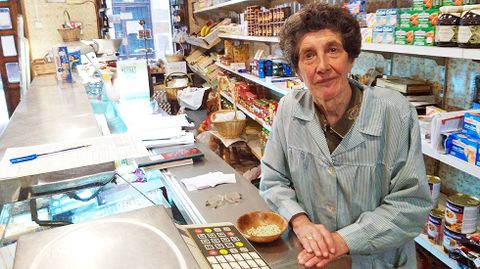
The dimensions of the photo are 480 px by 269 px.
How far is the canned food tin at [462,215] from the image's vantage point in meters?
1.75

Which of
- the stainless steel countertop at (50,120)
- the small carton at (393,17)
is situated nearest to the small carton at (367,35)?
the small carton at (393,17)

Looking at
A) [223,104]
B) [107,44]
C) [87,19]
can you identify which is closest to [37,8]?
[87,19]

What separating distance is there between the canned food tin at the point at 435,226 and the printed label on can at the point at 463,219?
0.10m

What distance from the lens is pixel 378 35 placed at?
2.05 m

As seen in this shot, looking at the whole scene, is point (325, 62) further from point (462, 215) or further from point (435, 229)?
point (435, 229)

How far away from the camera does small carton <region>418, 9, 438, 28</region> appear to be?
1.69 meters

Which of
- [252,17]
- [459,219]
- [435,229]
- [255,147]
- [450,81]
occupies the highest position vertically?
[252,17]

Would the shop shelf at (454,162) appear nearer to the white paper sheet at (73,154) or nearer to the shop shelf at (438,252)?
the shop shelf at (438,252)

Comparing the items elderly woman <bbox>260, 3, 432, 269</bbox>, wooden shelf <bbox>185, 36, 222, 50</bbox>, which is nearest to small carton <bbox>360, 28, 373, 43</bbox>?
elderly woman <bbox>260, 3, 432, 269</bbox>

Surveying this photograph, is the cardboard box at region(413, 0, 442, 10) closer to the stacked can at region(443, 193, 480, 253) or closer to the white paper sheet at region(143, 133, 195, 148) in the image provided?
the stacked can at region(443, 193, 480, 253)

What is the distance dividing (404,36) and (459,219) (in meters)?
0.85

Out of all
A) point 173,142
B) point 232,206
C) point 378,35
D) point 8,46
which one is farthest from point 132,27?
point 232,206

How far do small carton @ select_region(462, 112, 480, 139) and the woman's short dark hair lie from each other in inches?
23.3

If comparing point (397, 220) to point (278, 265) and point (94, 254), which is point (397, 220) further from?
point (94, 254)
